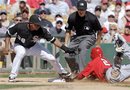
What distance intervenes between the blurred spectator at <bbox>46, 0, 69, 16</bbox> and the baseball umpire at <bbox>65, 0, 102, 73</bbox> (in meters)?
5.19

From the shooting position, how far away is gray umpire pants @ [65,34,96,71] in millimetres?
11734

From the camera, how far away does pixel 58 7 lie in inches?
679

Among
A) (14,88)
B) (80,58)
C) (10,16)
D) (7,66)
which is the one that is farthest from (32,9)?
(14,88)

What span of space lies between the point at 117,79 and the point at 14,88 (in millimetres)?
2844

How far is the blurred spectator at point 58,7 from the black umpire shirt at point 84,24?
520cm

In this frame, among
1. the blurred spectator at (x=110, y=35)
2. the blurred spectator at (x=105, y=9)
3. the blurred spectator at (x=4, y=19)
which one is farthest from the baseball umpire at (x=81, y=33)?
the blurred spectator at (x=105, y=9)

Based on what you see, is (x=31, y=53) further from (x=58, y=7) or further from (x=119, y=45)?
(x=58, y=7)

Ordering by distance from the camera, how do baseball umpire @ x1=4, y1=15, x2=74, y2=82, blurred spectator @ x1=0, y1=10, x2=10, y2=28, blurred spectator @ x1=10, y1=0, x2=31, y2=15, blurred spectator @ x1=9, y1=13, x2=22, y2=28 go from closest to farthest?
baseball umpire @ x1=4, y1=15, x2=74, y2=82
blurred spectator @ x1=9, y1=13, x2=22, y2=28
blurred spectator @ x1=0, y1=10, x2=10, y2=28
blurred spectator @ x1=10, y1=0, x2=31, y2=15

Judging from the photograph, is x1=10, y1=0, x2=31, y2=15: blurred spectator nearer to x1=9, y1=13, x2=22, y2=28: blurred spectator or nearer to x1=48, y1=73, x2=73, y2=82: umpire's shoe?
x1=9, y1=13, x2=22, y2=28: blurred spectator

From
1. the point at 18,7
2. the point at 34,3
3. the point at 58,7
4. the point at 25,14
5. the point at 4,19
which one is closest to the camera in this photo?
the point at 25,14

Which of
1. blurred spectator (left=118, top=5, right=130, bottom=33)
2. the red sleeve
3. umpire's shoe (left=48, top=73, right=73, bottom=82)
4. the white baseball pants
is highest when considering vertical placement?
blurred spectator (left=118, top=5, right=130, bottom=33)

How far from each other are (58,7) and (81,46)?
18.5ft

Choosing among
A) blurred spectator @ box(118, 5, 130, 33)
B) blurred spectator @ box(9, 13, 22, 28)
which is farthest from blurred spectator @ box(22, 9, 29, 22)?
blurred spectator @ box(118, 5, 130, 33)

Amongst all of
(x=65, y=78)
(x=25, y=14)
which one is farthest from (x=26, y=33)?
(x=25, y=14)
